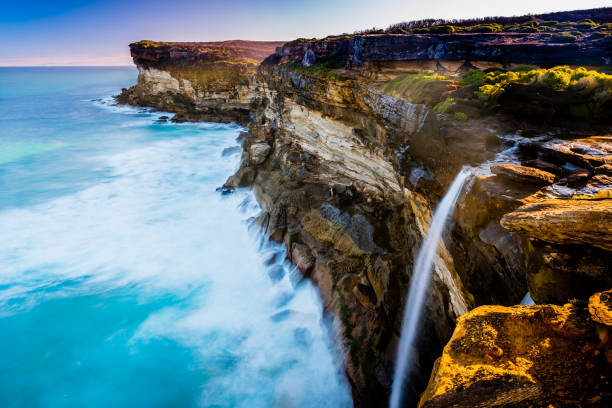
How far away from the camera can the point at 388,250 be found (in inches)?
422

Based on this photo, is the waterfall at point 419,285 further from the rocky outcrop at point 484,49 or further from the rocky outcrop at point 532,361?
the rocky outcrop at point 484,49

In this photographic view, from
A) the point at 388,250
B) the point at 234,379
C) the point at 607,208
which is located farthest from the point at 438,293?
the point at 234,379

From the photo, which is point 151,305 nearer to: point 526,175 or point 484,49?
point 526,175

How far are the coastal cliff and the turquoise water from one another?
64.9 inches

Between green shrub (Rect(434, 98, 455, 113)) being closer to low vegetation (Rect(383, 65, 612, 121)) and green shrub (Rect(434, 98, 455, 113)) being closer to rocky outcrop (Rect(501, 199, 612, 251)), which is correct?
low vegetation (Rect(383, 65, 612, 121))

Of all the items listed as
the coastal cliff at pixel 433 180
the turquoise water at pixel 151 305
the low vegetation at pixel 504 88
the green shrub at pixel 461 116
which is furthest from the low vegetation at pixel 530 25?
the turquoise water at pixel 151 305

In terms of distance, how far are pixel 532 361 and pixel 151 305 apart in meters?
12.5

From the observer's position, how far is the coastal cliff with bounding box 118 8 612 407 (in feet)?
14.1

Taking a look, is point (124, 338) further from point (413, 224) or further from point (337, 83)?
point (337, 83)

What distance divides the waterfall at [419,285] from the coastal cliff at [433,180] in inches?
9.6

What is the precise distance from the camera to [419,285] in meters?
9.30

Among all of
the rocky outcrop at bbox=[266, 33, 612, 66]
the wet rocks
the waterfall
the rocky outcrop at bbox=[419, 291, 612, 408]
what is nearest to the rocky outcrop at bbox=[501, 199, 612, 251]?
the rocky outcrop at bbox=[419, 291, 612, 408]

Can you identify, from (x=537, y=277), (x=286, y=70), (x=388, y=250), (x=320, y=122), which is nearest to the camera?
(x=537, y=277)

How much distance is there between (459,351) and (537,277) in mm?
2088
